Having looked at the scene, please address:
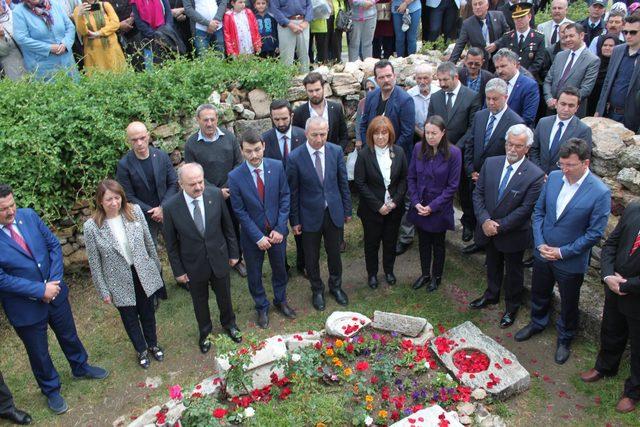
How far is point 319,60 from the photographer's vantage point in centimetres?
973

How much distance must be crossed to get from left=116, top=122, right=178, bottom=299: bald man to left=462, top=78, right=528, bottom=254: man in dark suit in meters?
3.45

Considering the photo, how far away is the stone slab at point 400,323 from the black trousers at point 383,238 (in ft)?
3.59

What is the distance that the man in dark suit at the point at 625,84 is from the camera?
243 inches

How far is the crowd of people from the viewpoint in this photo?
15.6 feet

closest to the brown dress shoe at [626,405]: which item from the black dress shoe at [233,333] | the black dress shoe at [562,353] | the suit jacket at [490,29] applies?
the black dress shoe at [562,353]

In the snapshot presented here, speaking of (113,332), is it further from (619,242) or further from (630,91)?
(630,91)

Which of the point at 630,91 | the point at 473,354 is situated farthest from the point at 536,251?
the point at 630,91

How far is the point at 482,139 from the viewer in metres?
6.11

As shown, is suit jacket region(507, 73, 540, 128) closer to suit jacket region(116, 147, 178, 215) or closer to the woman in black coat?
the woman in black coat

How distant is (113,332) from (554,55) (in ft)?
22.5

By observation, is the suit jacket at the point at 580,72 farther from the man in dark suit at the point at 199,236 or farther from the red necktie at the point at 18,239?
the red necktie at the point at 18,239

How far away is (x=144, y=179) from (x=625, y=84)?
18.7ft

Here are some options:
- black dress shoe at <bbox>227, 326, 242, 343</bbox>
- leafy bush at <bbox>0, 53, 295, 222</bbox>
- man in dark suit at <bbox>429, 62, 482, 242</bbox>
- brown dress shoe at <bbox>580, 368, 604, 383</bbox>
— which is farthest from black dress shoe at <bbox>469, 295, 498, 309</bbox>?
leafy bush at <bbox>0, 53, 295, 222</bbox>

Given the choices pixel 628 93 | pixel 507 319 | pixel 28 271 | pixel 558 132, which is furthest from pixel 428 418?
pixel 628 93
